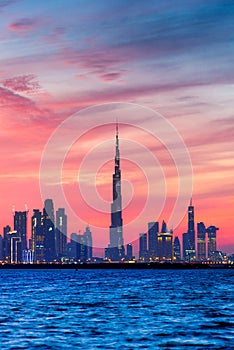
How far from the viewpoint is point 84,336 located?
6756 cm

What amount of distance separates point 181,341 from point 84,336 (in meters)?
9.14

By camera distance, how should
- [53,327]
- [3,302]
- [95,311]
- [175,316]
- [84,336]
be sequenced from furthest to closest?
[3,302]
[95,311]
[175,316]
[53,327]
[84,336]

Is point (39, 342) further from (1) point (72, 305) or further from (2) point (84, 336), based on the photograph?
(1) point (72, 305)

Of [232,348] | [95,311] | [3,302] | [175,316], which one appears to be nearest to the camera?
[232,348]

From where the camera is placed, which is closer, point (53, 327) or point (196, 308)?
point (53, 327)

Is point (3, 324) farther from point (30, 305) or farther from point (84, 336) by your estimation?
point (30, 305)

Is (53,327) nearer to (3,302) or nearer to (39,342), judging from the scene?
(39,342)

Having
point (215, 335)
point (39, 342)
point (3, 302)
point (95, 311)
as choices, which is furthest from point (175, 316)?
point (3, 302)

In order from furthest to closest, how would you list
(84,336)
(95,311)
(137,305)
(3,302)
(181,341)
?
(3,302) < (137,305) < (95,311) < (84,336) < (181,341)

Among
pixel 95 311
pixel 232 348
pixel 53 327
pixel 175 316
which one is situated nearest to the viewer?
pixel 232 348

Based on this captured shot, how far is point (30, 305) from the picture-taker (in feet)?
347

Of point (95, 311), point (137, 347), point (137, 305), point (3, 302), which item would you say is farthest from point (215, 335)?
point (3, 302)

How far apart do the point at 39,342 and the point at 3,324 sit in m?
15.4

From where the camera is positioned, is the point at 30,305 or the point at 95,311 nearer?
the point at 95,311
